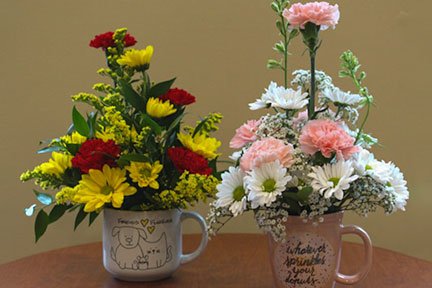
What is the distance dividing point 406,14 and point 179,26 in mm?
590

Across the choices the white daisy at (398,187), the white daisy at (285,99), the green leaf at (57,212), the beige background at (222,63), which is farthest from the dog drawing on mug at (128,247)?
the beige background at (222,63)

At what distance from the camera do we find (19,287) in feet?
3.81

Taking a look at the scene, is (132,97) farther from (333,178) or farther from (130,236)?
(333,178)

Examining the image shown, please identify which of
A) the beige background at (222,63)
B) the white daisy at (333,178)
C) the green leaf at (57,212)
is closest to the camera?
the white daisy at (333,178)

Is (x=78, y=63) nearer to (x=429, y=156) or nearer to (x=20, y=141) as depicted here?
(x=20, y=141)

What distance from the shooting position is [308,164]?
0.99m

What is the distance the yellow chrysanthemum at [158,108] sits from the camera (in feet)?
3.66

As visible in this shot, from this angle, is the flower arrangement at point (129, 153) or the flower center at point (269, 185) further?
the flower arrangement at point (129, 153)

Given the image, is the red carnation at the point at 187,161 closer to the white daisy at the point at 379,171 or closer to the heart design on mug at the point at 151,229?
the heart design on mug at the point at 151,229

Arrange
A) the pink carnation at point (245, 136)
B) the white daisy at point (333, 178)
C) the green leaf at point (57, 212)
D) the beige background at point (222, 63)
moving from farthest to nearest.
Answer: the beige background at point (222, 63)
the green leaf at point (57, 212)
the pink carnation at point (245, 136)
the white daisy at point (333, 178)

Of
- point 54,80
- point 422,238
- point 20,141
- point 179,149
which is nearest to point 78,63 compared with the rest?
point 54,80

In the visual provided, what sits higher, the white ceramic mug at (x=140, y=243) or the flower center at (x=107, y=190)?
the flower center at (x=107, y=190)

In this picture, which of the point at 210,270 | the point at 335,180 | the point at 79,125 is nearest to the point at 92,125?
the point at 79,125

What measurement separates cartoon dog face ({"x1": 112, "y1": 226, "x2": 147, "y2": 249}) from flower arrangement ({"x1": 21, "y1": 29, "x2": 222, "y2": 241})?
0.13ft
